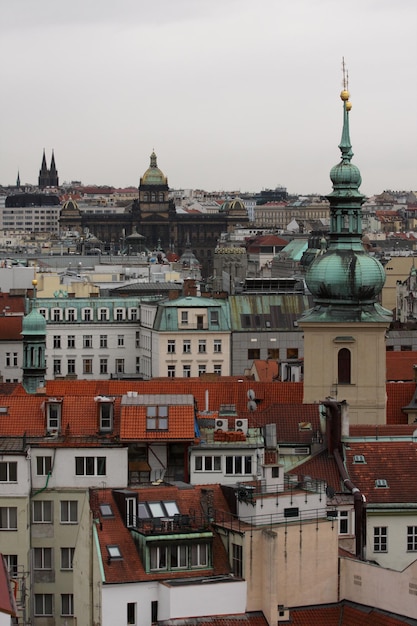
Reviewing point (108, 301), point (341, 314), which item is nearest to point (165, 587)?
point (341, 314)

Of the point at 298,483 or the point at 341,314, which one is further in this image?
the point at 341,314

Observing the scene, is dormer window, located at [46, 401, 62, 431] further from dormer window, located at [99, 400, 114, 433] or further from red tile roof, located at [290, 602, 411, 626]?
red tile roof, located at [290, 602, 411, 626]

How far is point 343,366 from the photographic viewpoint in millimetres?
71750

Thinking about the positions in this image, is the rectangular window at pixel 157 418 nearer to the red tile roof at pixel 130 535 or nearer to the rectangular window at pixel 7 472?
the rectangular window at pixel 7 472

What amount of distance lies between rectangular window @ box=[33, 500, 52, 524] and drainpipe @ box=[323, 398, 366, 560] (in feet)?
24.2

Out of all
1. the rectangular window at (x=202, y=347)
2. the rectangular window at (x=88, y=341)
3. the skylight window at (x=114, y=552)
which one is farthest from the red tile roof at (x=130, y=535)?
the rectangular window at (x=88, y=341)

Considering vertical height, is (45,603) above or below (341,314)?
below

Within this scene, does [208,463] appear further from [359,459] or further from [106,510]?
[106,510]

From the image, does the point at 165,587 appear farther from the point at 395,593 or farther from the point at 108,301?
the point at 108,301

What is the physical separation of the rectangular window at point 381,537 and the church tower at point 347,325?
1634 centimetres

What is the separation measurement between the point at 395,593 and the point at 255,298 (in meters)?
67.4

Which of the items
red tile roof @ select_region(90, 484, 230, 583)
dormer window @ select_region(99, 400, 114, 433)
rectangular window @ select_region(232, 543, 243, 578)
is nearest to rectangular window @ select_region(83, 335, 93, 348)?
dormer window @ select_region(99, 400, 114, 433)

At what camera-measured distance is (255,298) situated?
364 ft

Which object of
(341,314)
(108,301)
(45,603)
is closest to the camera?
(45,603)
